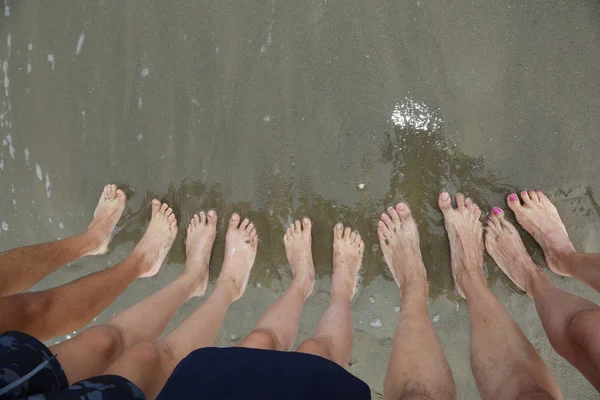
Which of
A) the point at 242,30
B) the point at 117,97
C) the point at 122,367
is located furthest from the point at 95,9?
the point at 122,367

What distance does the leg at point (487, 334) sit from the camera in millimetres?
1513

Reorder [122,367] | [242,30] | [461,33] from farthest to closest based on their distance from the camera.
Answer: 1. [242,30]
2. [461,33]
3. [122,367]

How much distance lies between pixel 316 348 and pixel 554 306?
1.04 metres

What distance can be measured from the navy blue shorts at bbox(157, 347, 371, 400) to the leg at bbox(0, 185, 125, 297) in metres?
1.15

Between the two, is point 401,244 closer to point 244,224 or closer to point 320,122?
point 320,122

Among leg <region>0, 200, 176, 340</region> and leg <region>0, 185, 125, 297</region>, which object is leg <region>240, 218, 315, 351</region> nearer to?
leg <region>0, 200, 176, 340</region>

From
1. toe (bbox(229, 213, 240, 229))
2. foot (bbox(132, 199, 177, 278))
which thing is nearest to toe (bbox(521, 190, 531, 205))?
toe (bbox(229, 213, 240, 229))

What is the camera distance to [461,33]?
2.13 meters

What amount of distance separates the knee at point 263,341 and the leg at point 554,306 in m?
1.15

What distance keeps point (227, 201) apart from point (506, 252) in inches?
61.8

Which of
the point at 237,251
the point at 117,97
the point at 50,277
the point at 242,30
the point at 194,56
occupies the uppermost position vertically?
the point at 242,30

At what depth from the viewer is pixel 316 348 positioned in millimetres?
1728

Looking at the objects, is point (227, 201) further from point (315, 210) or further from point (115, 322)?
point (115, 322)

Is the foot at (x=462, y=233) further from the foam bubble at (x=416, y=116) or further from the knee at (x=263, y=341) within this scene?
the knee at (x=263, y=341)
